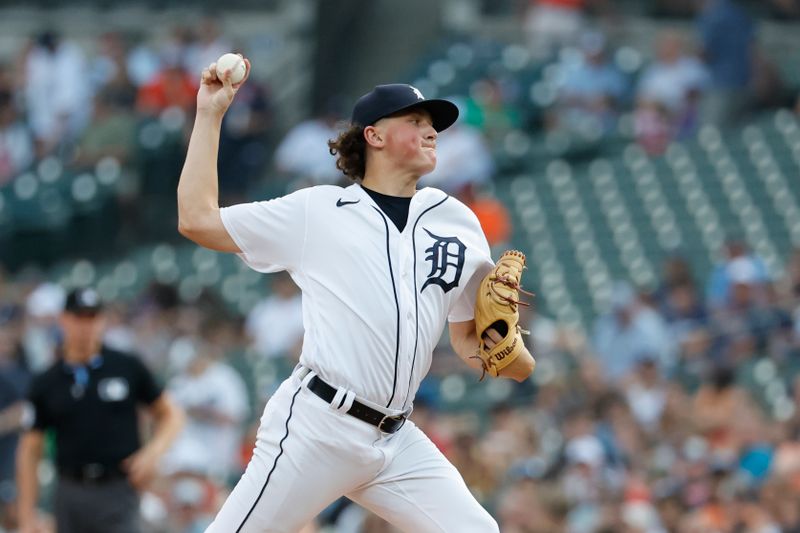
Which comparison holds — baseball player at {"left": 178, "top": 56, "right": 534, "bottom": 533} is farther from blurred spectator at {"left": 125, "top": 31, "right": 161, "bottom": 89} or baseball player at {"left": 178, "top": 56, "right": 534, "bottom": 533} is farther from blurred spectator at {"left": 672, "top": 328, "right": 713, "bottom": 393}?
blurred spectator at {"left": 125, "top": 31, "right": 161, "bottom": 89}

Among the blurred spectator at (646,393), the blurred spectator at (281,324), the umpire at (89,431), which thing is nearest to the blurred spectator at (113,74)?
the blurred spectator at (281,324)

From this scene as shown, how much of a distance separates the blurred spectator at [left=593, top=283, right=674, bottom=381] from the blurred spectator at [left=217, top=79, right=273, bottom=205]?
19.9ft

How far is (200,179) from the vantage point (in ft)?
17.0

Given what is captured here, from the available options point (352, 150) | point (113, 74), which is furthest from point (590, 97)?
point (352, 150)

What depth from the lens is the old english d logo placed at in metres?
Answer: 5.40

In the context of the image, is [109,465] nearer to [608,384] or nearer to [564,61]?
[608,384]

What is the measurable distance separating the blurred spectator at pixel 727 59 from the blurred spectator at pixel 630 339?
4.23m

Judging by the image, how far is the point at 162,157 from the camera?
17125mm

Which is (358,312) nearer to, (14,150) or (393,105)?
(393,105)

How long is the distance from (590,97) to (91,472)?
979 centimetres

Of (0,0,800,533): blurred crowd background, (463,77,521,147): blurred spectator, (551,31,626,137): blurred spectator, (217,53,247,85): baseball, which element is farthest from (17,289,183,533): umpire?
(551,31,626,137): blurred spectator

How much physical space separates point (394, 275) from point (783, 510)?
389 cm

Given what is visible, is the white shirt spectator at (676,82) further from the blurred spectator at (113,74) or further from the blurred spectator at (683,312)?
the blurred spectator at (113,74)

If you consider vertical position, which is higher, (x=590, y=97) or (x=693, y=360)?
(x=693, y=360)
